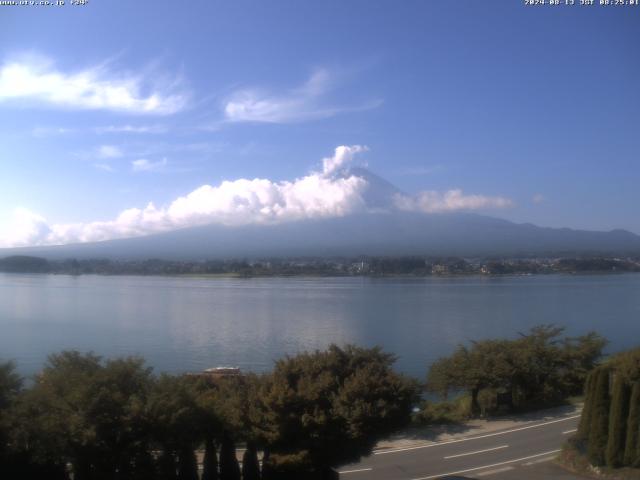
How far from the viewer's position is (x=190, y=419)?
17.7ft

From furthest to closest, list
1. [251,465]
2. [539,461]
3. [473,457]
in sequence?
[473,457] < [539,461] < [251,465]

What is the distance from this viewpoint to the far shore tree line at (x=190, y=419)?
499cm

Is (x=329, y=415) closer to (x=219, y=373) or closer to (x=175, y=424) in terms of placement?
(x=175, y=424)

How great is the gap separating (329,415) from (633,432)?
3.45m

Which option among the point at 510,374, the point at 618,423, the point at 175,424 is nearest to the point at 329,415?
the point at 175,424

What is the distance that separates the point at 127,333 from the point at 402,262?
34.4 m

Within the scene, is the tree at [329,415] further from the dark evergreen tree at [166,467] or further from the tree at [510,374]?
the tree at [510,374]

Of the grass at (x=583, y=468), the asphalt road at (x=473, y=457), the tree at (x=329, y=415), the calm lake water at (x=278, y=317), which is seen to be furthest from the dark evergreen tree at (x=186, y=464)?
the calm lake water at (x=278, y=317)

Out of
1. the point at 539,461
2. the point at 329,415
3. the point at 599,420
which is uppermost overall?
the point at 329,415

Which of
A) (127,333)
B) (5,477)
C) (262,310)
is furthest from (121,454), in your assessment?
(262,310)

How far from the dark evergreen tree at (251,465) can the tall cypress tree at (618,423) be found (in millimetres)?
3904

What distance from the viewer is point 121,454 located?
16.7ft

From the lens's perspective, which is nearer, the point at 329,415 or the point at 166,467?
the point at 166,467

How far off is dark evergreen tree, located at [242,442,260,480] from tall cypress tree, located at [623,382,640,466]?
4.04 m
